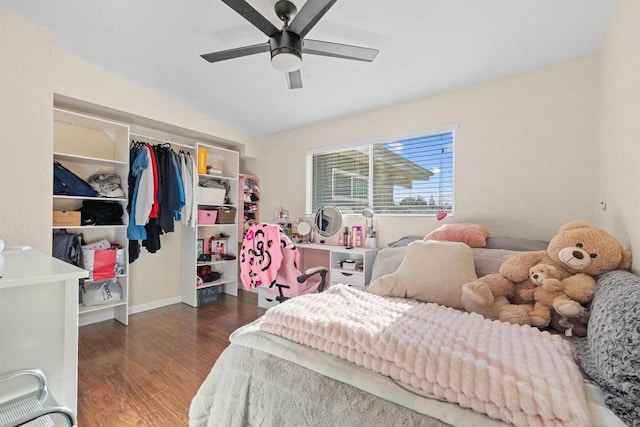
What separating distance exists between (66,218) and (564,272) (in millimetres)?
3654

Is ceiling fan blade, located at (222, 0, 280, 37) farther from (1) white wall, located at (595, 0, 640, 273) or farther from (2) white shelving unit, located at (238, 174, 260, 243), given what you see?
(2) white shelving unit, located at (238, 174, 260, 243)

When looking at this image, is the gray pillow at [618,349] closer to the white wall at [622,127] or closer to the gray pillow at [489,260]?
the white wall at [622,127]

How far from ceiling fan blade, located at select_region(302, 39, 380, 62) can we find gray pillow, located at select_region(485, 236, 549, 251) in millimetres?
1524

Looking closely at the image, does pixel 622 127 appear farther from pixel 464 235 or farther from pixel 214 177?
pixel 214 177

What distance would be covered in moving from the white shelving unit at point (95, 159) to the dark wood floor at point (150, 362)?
219 mm

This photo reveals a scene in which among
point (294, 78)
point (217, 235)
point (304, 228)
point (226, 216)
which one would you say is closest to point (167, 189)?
point (226, 216)

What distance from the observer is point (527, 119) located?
2156mm

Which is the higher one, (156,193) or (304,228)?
(156,193)

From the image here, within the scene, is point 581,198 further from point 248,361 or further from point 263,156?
point 263,156

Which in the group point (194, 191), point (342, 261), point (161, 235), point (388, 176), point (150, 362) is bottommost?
point (150, 362)

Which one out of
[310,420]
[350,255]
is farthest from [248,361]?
[350,255]

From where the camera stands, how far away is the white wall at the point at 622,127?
1.13 meters

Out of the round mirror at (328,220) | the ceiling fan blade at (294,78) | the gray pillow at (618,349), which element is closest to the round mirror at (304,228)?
the round mirror at (328,220)

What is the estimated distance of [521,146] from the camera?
85.6 inches
